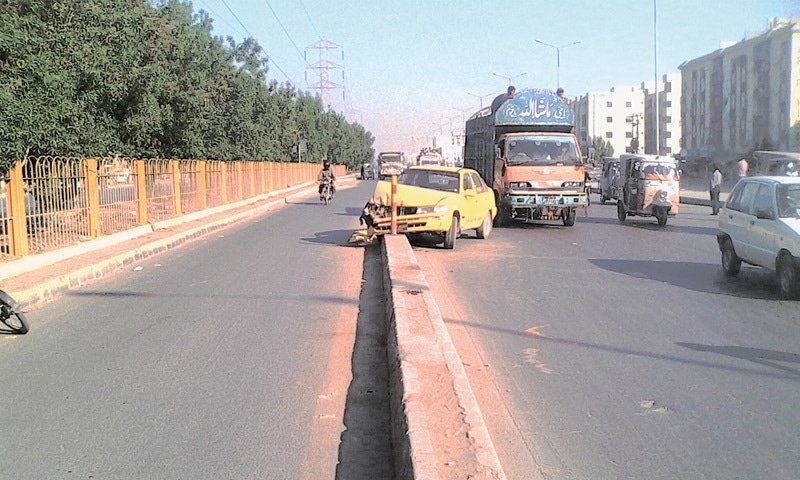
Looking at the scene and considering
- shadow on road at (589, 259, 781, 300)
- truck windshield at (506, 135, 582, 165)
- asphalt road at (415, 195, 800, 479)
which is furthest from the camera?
truck windshield at (506, 135, 582, 165)

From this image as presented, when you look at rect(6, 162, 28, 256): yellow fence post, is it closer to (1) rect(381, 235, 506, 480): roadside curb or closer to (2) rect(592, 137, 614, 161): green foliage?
(1) rect(381, 235, 506, 480): roadside curb

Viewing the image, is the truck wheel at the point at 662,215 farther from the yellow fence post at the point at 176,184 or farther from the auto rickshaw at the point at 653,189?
the yellow fence post at the point at 176,184

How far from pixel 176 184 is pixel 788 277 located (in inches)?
643

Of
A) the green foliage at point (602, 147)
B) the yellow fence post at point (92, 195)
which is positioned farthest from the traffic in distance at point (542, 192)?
the green foliage at point (602, 147)

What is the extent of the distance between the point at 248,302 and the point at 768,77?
72590 millimetres

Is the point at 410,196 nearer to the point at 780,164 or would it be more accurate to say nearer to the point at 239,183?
the point at 780,164

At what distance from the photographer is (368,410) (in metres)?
5.45

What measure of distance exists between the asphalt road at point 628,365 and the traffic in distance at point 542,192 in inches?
29.0

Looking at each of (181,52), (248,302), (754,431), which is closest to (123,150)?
(181,52)

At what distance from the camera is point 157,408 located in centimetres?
537

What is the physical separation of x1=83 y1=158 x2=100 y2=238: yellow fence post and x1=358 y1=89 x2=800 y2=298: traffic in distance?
16.5 ft

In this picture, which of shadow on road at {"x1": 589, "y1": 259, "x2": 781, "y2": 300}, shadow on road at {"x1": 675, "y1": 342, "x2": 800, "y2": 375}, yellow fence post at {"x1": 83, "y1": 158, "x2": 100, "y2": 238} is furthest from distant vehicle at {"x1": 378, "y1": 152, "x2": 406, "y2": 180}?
shadow on road at {"x1": 675, "y1": 342, "x2": 800, "y2": 375}

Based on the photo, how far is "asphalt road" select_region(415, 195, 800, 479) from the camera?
4.57 m

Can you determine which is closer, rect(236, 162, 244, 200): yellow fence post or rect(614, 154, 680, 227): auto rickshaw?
rect(614, 154, 680, 227): auto rickshaw
